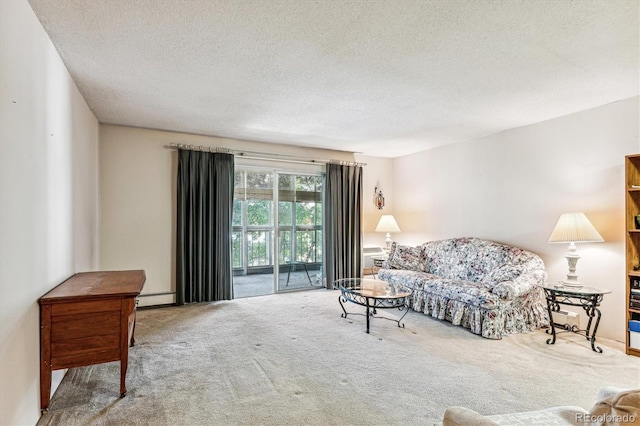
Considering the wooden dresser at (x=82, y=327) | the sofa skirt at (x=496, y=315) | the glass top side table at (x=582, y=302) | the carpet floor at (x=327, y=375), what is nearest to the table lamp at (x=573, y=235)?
the glass top side table at (x=582, y=302)

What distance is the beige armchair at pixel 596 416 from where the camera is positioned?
3.05 feet

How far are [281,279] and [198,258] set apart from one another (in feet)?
4.86

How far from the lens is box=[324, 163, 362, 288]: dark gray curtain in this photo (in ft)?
19.1

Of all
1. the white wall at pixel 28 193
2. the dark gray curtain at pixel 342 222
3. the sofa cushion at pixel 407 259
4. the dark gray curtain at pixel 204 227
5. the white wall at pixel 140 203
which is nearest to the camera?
the white wall at pixel 28 193

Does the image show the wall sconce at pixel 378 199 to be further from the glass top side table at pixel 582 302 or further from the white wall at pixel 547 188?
the glass top side table at pixel 582 302

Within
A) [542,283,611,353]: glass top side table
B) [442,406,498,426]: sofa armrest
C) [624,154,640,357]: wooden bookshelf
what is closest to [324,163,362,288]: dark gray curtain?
[542,283,611,353]: glass top side table

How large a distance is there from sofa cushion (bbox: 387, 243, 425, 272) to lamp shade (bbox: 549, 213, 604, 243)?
6.17ft

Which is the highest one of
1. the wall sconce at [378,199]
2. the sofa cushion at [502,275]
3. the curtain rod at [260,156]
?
the curtain rod at [260,156]

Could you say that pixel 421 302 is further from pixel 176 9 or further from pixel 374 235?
pixel 176 9

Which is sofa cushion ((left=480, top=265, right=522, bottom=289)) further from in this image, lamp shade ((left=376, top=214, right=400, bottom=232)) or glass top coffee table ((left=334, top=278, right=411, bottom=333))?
lamp shade ((left=376, top=214, right=400, bottom=232))

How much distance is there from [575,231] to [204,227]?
4501 mm

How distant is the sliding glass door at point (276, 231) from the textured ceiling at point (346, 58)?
5.03ft

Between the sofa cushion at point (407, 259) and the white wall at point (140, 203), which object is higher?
the white wall at point (140, 203)

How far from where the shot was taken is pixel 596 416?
41.6 inches
